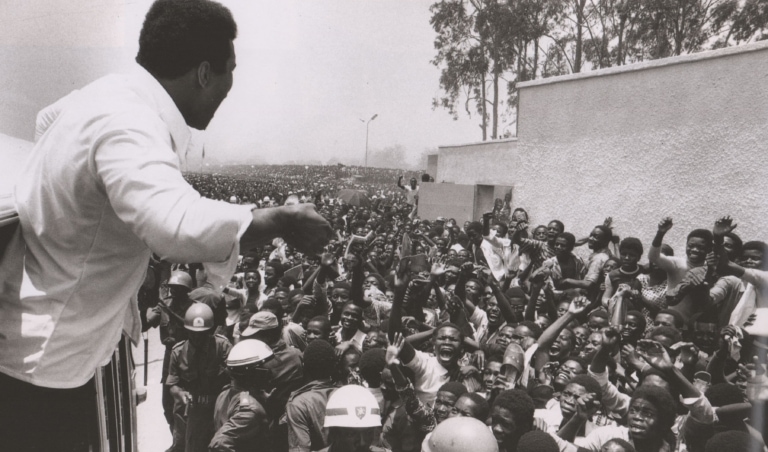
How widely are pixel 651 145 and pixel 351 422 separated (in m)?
8.65

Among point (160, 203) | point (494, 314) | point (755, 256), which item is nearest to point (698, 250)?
point (755, 256)

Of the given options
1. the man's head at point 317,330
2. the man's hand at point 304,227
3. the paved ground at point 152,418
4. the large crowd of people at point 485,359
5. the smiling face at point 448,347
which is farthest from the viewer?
the paved ground at point 152,418

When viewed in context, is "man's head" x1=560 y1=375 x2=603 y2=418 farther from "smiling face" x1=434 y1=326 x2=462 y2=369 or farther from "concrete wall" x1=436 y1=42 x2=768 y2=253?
"concrete wall" x1=436 y1=42 x2=768 y2=253

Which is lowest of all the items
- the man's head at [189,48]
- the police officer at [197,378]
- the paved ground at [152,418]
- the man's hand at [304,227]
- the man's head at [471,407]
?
the paved ground at [152,418]

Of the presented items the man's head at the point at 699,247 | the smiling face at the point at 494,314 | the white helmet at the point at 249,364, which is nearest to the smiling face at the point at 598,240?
the man's head at the point at 699,247

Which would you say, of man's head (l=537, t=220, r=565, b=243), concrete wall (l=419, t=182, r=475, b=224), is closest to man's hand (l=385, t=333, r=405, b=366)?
man's head (l=537, t=220, r=565, b=243)

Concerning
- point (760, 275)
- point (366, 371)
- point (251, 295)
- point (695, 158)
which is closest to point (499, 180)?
point (695, 158)

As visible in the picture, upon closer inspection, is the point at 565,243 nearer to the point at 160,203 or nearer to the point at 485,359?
the point at 485,359

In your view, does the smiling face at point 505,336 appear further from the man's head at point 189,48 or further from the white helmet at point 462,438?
the man's head at point 189,48

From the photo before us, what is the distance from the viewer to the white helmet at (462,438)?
9.45 feet

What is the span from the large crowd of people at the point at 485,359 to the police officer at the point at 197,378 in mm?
11

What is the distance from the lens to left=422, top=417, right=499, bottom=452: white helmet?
9.45 feet

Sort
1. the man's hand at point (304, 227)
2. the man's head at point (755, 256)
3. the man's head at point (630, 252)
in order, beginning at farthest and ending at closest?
the man's head at point (630, 252), the man's head at point (755, 256), the man's hand at point (304, 227)

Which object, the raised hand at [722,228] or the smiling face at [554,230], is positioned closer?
the raised hand at [722,228]
